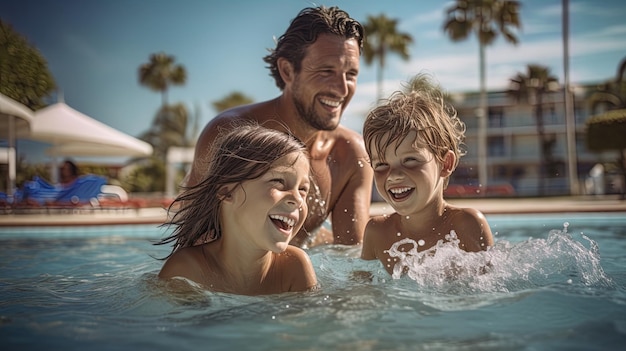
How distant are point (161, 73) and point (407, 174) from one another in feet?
174

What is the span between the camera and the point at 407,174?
3.14 metres

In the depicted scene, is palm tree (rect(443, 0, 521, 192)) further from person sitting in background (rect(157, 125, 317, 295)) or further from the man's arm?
person sitting in background (rect(157, 125, 317, 295))

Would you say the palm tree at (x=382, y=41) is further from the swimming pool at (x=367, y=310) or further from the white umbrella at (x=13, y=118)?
the swimming pool at (x=367, y=310)

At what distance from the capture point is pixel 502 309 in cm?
267

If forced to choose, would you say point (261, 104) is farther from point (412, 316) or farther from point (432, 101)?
point (412, 316)

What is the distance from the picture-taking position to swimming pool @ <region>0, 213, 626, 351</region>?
222 centimetres

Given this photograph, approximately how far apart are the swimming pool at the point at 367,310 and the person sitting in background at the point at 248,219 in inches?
4.6

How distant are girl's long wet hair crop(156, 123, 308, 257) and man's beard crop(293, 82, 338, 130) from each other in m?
1.57

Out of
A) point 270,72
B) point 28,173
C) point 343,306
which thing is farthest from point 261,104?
point 28,173

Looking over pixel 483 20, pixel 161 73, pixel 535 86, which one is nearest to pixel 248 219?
pixel 483 20

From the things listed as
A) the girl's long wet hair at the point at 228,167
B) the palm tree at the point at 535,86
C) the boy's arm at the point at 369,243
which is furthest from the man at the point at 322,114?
the palm tree at the point at 535,86

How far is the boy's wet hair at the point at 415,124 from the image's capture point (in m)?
3.17

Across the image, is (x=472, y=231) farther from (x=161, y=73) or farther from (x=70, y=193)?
(x=161, y=73)

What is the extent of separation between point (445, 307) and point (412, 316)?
22cm
